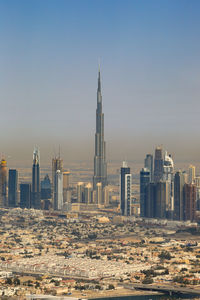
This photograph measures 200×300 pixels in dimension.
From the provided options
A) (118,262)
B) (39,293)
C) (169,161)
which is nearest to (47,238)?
(118,262)

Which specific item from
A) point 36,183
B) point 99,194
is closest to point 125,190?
point 99,194

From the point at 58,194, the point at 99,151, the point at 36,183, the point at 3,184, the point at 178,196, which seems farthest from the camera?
the point at 99,151

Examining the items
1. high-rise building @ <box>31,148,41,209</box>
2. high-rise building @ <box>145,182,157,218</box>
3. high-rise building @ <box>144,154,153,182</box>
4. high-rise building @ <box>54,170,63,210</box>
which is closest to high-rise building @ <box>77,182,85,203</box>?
high-rise building @ <box>54,170,63,210</box>

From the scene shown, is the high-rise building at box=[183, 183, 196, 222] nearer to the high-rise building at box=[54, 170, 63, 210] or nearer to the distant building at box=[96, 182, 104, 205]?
the distant building at box=[96, 182, 104, 205]

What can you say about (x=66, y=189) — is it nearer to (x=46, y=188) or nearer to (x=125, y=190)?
(x=46, y=188)

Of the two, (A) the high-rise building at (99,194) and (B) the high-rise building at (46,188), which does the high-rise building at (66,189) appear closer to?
(B) the high-rise building at (46,188)
